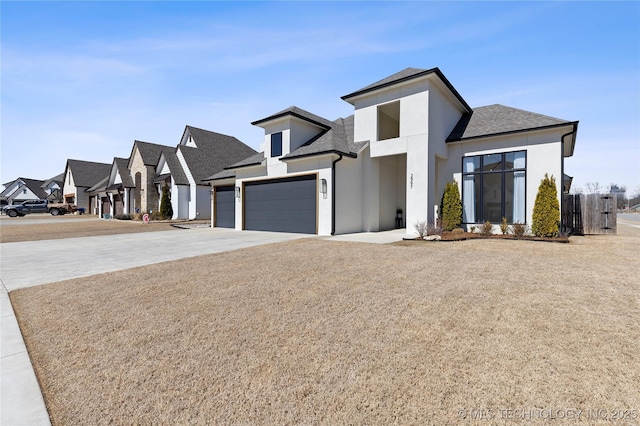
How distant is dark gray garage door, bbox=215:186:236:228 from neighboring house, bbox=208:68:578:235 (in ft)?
8.97

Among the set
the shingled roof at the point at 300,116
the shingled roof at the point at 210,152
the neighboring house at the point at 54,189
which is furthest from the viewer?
the neighboring house at the point at 54,189

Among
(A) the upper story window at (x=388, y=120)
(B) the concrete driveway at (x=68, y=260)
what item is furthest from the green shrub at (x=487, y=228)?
(B) the concrete driveway at (x=68, y=260)

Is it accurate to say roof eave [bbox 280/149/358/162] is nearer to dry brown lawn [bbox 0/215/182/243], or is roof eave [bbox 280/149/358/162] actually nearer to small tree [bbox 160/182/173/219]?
dry brown lawn [bbox 0/215/182/243]

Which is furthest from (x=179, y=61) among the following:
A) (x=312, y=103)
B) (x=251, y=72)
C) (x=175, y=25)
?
(x=312, y=103)

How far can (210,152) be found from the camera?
1167 inches

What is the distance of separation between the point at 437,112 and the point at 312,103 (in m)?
8.02

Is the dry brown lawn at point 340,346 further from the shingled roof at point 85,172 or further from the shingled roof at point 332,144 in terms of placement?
the shingled roof at point 85,172

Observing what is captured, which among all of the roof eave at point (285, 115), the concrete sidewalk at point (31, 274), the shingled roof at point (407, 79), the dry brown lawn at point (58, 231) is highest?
the shingled roof at point (407, 79)

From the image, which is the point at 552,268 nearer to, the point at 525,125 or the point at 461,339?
the point at 461,339

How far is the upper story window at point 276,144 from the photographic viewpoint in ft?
53.4

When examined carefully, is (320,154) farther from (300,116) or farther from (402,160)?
(402,160)

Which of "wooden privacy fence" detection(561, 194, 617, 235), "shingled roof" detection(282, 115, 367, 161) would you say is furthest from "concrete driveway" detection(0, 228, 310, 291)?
"wooden privacy fence" detection(561, 194, 617, 235)

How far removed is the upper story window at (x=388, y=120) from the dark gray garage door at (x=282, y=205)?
4.99 metres

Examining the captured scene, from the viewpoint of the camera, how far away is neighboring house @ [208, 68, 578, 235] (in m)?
12.5
